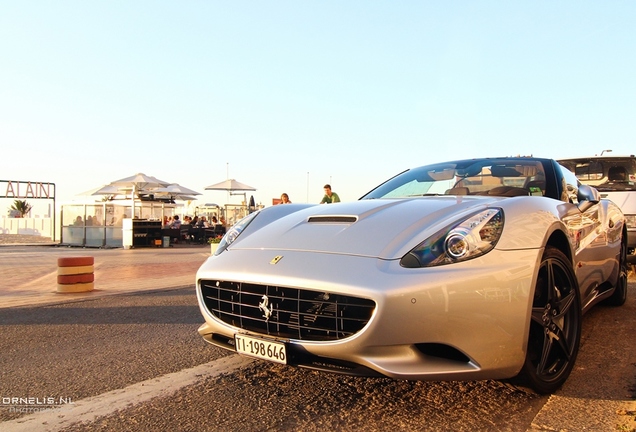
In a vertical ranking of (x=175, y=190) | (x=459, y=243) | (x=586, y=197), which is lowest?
(x=459, y=243)

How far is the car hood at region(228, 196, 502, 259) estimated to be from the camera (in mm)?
2607

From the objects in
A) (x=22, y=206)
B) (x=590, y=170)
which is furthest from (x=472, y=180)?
(x=22, y=206)

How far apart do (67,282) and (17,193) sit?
34.4 meters

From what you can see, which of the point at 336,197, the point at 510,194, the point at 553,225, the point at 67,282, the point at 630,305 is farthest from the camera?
the point at 336,197

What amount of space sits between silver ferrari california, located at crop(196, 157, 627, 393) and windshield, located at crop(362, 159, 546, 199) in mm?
475

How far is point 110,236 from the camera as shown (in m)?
20.1

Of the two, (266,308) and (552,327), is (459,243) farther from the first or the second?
(266,308)

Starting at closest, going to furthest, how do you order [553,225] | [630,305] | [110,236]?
[553,225], [630,305], [110,236]

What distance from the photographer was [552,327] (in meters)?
2.84

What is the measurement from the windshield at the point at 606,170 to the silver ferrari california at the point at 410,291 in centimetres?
589

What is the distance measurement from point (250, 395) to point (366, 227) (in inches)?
42.7

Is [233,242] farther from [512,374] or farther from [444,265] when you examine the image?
[512,374]

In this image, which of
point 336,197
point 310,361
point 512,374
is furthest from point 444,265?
point 336,197

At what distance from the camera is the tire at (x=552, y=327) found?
8.70 ft
